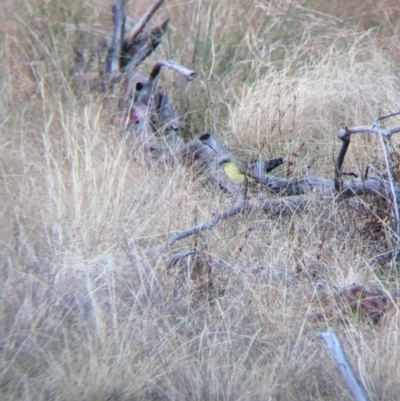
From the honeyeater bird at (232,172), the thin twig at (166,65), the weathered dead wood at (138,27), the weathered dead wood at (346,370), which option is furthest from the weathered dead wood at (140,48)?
the weathered dead wood at (346,370)

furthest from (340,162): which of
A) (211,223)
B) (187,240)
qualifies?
(187,240)

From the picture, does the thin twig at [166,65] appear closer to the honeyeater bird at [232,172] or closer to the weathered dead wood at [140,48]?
the weathered dead wood at [140,48]

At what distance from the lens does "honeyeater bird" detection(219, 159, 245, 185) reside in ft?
13.6

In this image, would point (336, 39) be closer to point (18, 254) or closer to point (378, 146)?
point (378, 146)

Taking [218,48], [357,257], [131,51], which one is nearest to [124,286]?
[357,257]

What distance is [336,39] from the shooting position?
19.0 ft

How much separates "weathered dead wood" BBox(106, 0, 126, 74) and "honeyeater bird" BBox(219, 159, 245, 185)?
47.5 inches

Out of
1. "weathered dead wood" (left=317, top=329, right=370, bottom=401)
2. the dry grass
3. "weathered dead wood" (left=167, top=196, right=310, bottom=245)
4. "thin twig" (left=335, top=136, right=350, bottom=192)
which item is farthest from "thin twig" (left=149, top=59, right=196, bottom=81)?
"weathered dead wood" (left=317, top=329, right=370, bottom=401)

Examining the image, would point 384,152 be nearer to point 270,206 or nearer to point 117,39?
point 270,206

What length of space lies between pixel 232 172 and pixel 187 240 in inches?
27.6

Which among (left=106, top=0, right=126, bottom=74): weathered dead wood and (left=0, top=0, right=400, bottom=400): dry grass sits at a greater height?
(left=106, top=0, right=126, bottom=74): weathered dead wood

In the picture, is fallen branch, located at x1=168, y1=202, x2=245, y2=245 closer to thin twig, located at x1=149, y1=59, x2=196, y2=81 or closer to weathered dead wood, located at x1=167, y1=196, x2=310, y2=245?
weathered dead wood, located at x1=167, y1=196, x2=310, y2=245

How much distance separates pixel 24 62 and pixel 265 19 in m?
1.76

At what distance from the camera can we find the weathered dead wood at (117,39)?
5074 millimetres
